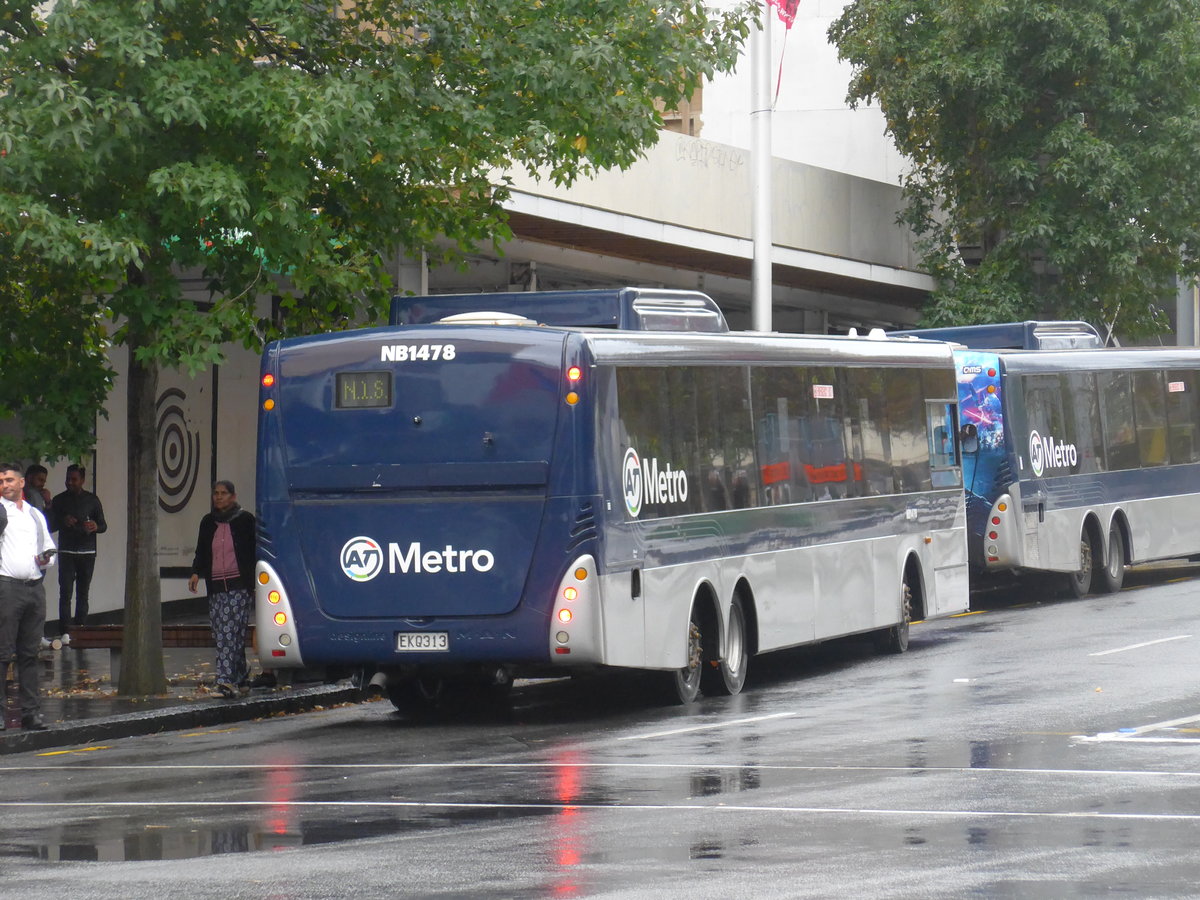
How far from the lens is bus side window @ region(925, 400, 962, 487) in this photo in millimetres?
21500

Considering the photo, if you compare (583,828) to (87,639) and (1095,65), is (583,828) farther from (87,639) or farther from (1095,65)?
(1095,65)

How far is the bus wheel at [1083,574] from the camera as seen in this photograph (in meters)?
26.8

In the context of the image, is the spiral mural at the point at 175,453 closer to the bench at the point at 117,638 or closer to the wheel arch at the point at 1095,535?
the bench at the point at 117,638

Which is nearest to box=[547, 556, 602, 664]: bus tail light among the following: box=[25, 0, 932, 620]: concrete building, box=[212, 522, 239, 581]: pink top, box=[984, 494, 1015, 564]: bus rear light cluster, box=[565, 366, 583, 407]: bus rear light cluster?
box=[565, 366, 583, 407]: bus rear light cluster

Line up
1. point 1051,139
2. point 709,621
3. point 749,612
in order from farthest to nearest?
point 1051,139
point 749,612
point 709,621

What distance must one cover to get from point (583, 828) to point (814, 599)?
8.87 m

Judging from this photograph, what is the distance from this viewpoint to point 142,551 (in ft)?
56.9

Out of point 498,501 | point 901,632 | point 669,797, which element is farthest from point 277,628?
point 901,632

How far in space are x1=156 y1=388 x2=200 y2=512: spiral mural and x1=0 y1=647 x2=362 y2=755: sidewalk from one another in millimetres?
6809

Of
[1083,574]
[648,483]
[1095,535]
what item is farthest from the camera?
[1095,535]

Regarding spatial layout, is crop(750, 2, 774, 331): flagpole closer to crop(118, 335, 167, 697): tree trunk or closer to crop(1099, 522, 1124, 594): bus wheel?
crop(1099, 522, 1124, 594): bus wheel

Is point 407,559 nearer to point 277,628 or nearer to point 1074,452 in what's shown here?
point 277,628

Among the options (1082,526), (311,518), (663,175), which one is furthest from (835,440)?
(663,175)

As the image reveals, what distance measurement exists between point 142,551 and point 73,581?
5575 mm
